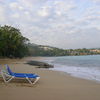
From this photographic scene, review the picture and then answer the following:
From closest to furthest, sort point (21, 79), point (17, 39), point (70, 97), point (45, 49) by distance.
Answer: point (70, 97) → point (21, 79) → point (17, 39) → point (45, 49)

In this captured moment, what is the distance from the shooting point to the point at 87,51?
562ft

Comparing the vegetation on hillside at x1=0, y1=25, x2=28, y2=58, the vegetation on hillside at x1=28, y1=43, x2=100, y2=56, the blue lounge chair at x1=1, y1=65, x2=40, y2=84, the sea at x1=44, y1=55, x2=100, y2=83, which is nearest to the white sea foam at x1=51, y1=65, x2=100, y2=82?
the sea at x1=44, y1=55, x2=100, y2=83

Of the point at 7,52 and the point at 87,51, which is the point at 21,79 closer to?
the point at 7,52

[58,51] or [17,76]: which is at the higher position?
[58,51]

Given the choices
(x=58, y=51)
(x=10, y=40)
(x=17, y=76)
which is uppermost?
(x=10, y=40)

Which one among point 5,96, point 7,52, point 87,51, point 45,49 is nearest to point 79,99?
point 5,96

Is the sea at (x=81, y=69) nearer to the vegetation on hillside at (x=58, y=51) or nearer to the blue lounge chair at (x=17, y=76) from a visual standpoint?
the blue lounge chair at (x=17, y=76)

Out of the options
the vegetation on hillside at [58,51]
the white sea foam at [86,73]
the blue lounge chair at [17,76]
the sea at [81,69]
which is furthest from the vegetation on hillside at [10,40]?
the vegetation on hillside at [58,51]

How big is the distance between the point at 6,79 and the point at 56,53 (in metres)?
150

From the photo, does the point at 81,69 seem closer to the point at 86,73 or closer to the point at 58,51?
the point at 86,73

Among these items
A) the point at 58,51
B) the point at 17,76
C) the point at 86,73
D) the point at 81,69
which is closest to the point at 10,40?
the point at 81,69

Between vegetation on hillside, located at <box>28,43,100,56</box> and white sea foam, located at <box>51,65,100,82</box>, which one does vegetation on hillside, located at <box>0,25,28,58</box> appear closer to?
white sea foam, located at <box>51,65,100,82</box>

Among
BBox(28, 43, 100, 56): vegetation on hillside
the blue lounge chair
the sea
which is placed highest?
BBox(28, 43, 100, 56): vegetation on hillside

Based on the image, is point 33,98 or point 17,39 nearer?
point 33,98
